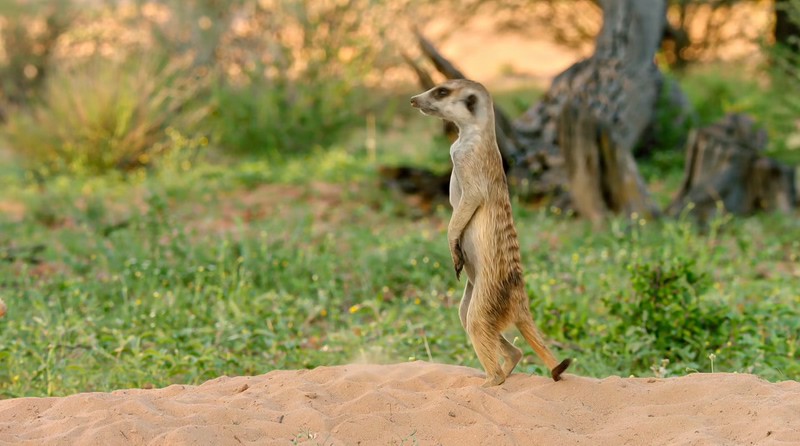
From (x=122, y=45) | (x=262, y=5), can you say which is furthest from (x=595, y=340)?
(x=122, y=45)

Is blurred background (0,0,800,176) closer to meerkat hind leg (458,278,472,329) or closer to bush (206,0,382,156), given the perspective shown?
bush (206,0,382,156)

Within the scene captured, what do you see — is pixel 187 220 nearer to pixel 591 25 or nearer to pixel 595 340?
pixel 595 340

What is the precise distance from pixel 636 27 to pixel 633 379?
517 cm

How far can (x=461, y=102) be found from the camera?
13.1ft

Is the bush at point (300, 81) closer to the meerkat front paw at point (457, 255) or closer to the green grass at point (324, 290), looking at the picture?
A: the green grass at point (324, 290)

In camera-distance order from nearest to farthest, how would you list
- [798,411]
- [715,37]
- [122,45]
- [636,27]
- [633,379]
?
[798,411] → [633,379] → [636,27] → [122,45] → [715,37]

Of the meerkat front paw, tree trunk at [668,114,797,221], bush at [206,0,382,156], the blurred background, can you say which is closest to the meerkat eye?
the meerkat front paw

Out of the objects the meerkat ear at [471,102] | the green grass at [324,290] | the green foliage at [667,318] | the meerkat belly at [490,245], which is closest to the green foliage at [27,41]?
the green grass at [324,290]

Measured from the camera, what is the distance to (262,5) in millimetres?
12336

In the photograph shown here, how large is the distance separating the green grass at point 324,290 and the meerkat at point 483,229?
0.54 meters

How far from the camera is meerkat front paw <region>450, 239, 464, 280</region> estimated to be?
400 centimetres

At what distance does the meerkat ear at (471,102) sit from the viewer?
13.1 feet

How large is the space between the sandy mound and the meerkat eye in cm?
115

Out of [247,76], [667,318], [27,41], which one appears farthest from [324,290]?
[27,41]
